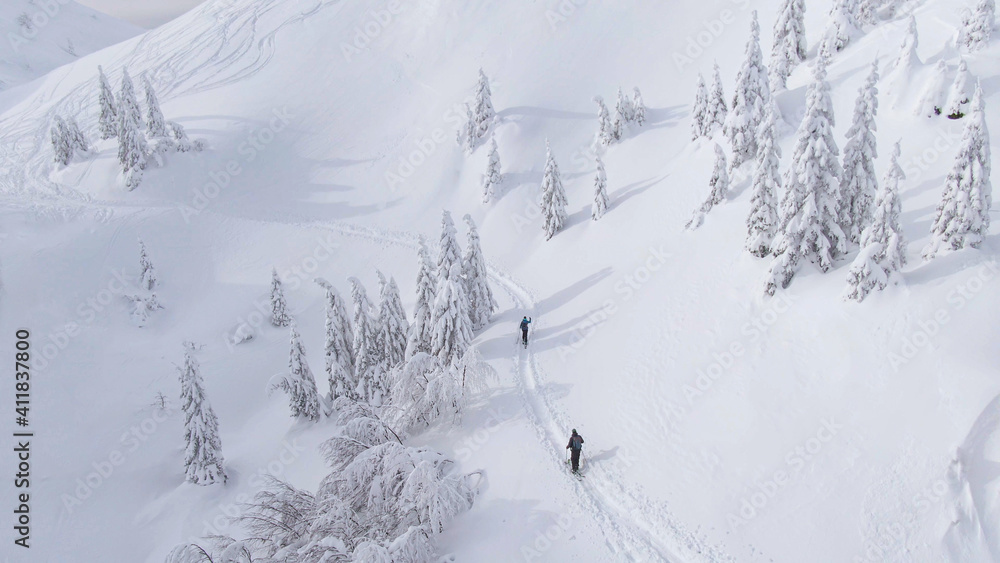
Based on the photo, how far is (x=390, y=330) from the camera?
29688 mm

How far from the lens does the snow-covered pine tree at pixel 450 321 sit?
83.8 feet

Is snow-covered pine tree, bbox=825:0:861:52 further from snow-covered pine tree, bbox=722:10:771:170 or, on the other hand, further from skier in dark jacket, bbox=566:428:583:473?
skier in dark jacket, bbox=566:428:583:473

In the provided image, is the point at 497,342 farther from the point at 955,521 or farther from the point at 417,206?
the point at 417,206

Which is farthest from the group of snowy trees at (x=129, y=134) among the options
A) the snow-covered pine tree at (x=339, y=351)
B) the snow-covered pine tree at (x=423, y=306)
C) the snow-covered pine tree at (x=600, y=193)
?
the snow-covered pine tree at (x=600, y=193)

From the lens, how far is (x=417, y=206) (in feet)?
179

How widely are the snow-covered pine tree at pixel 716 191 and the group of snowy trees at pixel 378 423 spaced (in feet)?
41.8

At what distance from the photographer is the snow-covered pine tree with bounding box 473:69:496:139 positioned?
5509cm

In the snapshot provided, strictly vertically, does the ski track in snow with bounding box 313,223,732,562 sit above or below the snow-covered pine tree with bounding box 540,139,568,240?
below

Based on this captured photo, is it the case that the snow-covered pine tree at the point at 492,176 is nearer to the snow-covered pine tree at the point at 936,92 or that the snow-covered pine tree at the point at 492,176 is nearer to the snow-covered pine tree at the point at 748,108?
the snow-covered pine tree at the point at 748,108

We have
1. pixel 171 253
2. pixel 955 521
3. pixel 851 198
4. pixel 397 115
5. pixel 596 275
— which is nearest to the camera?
pixel 955 521

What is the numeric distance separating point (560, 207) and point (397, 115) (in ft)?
109

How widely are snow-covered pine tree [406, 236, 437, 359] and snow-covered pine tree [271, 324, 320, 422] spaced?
321 inches

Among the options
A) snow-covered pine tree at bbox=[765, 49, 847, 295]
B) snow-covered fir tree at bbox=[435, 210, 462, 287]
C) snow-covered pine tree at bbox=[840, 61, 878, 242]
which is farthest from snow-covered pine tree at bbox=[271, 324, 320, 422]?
snow-covered pine tree at bbox=[840, 61, 878, 242]

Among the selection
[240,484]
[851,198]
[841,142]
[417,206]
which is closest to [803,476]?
[851,198]
